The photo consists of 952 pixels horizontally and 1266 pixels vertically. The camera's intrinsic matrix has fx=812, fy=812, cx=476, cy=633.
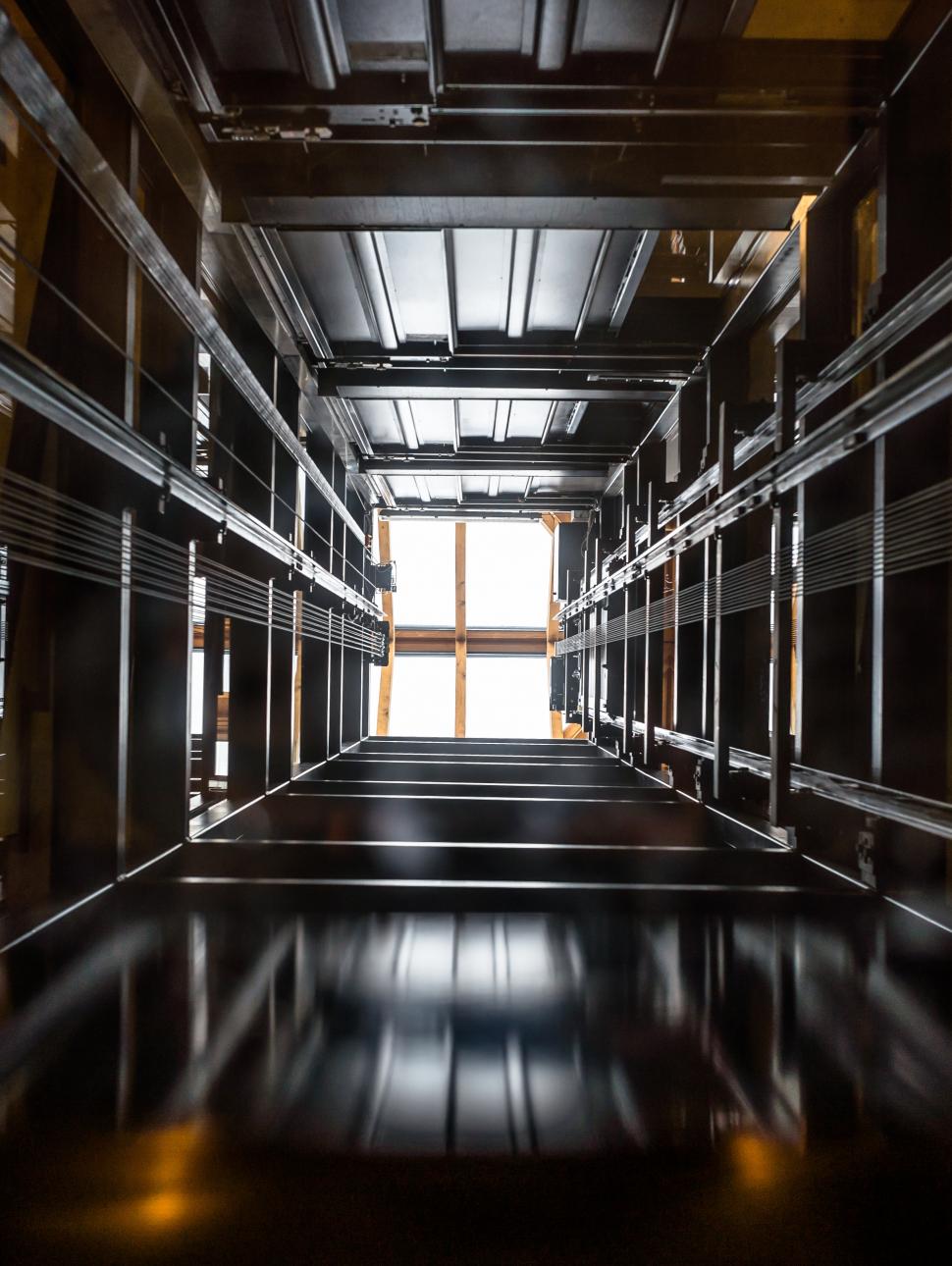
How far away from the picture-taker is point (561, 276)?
3.78 meters

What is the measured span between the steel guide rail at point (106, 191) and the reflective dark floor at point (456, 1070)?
181 centimetres

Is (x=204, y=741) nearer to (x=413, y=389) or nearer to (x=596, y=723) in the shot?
(x=413, y=389)

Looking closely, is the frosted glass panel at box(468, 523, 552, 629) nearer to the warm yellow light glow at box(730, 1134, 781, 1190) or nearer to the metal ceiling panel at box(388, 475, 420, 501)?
the metal ceiling panel at box(388, 475, 420, 501)

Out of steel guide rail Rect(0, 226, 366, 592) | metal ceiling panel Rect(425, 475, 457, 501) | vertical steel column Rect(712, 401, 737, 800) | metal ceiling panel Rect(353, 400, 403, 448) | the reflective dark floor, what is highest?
metal ceiling panel Rect(353, 400, 403, 448)

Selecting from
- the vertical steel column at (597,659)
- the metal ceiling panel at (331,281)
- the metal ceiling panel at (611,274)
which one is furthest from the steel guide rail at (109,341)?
the vertical steel column at (597,659)

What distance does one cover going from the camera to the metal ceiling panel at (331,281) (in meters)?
3.52

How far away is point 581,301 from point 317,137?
1690mm

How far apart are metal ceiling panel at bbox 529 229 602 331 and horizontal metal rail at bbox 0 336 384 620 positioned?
174cm

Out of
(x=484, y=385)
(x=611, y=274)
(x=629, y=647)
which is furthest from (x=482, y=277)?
(x=629, y=647)

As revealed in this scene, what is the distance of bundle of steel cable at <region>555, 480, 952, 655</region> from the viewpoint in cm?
197

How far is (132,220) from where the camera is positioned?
86.4 inches

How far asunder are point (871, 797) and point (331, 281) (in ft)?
10.5

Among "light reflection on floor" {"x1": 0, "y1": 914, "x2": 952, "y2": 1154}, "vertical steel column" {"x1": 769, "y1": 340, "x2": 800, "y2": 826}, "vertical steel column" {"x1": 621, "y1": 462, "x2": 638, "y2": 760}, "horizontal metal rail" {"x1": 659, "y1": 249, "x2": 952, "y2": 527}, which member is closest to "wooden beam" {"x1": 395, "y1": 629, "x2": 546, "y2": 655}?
"vertical steel column" {"x1": 621, "y1": 462, "x2": 638, "y2": 760}

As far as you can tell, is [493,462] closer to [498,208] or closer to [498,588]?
[498,208]
